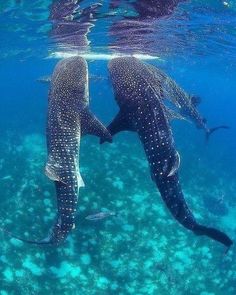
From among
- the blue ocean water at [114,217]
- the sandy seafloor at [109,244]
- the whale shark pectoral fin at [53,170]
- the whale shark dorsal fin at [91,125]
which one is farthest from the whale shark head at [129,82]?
the sandy seafloor at [109,244]

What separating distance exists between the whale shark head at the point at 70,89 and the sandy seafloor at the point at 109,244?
8.85 metres

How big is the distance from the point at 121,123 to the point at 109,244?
922 cm

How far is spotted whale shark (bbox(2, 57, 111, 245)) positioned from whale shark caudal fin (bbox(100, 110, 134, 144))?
0.14m

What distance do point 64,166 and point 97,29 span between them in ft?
47.2

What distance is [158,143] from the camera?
4.60m

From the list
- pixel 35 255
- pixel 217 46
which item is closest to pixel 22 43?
pixel 217 46

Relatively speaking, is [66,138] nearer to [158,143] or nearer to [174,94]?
[158,143]

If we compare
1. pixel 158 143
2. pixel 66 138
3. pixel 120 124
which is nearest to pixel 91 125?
pixel 120 124

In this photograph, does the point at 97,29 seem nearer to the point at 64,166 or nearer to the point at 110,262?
the point at 110,262

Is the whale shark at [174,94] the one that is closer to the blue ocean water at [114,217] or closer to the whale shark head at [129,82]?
the whale shark head at [129,82]

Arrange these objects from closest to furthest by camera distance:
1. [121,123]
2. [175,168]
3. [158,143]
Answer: [175,168]
[158,143]
[121,123]

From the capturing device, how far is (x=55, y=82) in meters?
5.62

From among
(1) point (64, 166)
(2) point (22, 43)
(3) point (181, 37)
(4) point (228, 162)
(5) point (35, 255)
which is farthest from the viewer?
(4) point (228, 162)

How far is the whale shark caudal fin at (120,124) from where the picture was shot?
17.1 ft
